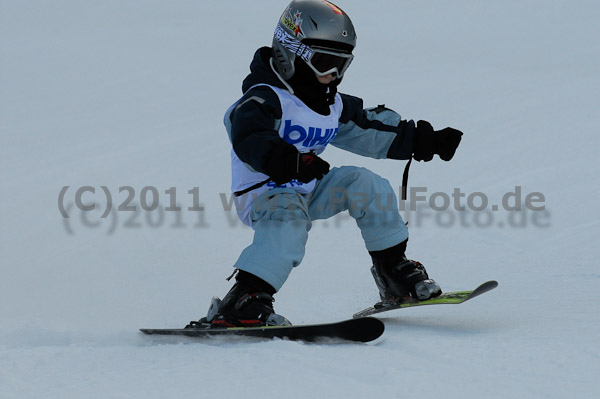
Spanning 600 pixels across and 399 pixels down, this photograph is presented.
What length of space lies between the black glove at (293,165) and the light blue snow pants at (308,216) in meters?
0.29

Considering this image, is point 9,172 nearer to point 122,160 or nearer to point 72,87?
point 122,160

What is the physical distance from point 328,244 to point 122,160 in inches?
129

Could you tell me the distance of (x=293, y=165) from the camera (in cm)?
310

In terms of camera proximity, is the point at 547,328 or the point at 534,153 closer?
the point at 547,328

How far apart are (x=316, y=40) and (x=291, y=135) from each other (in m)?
0.46

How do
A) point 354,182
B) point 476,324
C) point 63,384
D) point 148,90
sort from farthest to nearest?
point 148,90 < point 354,182 < point 476,324 < point 63,384

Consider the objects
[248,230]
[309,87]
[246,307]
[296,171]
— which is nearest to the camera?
[296,171]

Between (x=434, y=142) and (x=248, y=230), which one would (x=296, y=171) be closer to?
(x=434, y=142)

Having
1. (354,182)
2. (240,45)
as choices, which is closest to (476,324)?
(354,182)

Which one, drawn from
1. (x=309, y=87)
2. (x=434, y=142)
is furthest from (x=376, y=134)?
(x=309, y=87)

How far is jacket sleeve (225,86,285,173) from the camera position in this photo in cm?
320

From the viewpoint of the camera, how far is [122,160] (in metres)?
8.02

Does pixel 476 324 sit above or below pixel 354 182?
below

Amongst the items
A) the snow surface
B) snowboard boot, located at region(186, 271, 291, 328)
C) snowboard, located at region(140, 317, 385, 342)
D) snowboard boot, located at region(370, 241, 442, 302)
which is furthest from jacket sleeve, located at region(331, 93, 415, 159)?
snowboard, located at region(140, 317, 385, 342)
